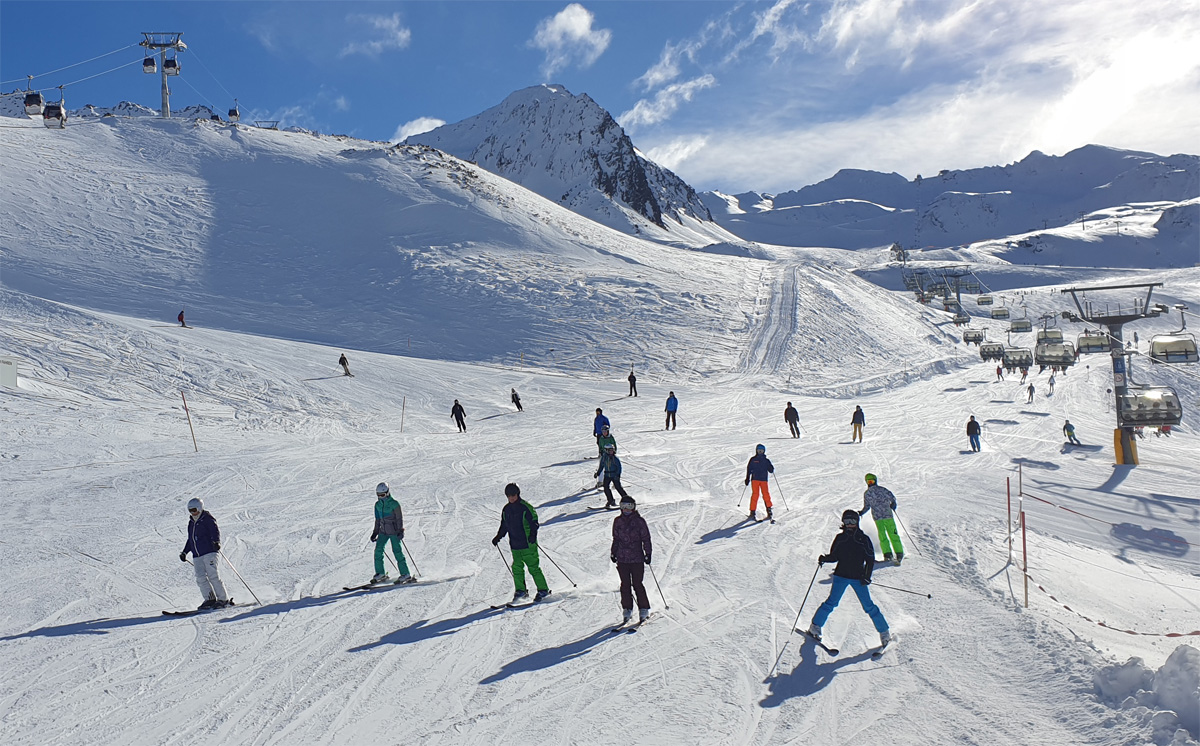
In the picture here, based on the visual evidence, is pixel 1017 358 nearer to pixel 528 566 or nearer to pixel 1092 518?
pixel 1092 518

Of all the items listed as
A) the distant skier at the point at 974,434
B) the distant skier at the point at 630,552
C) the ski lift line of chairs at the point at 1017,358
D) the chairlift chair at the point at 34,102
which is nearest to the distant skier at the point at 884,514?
the distant skier at the point at 630,552

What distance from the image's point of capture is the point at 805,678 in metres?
6.62

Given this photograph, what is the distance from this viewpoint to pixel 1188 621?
8.94 metres

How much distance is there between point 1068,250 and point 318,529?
764 ft

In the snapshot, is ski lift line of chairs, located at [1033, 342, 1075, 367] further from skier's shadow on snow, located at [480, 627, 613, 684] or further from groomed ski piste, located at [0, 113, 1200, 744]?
skier's shadow on snow, located at [480, 627, 613, 684]

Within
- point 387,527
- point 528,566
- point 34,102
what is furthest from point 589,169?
point 528,566

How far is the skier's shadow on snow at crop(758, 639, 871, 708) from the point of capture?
630 cm

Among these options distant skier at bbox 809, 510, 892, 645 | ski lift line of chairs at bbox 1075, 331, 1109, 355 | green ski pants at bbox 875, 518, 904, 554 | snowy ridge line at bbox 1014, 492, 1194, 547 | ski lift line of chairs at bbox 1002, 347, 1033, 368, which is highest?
ski lift line of chairs at bbox 1075, 331, 1109, 355

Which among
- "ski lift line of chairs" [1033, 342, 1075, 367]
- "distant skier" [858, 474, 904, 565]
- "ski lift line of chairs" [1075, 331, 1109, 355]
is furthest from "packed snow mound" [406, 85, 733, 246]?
"distant skier" [858, 474, 904, 565]

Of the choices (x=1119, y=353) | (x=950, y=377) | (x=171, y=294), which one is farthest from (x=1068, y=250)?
(x=171, y=294)

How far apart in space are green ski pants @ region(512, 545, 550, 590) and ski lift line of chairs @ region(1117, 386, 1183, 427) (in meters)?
22.8

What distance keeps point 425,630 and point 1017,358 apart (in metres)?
50.5

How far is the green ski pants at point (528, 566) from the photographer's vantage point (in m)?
8.55

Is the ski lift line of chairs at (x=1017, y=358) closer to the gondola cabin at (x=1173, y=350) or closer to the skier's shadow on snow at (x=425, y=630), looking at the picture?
the gondola cabin at (x=1173, y=350)
